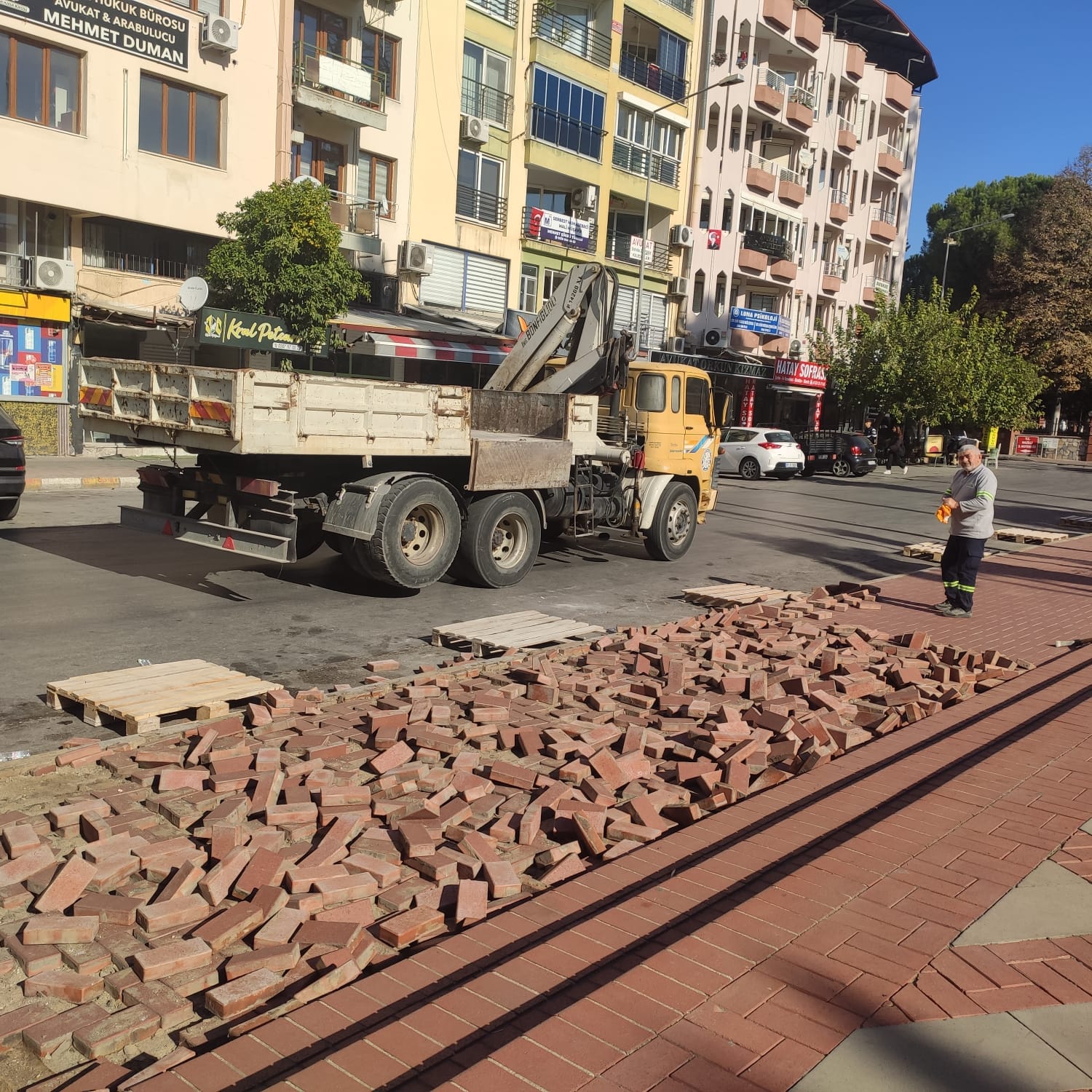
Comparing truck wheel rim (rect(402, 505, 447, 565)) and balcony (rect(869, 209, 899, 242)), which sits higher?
balcony (rect(869, 209, 899, 242))

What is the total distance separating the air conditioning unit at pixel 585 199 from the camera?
35.2 m

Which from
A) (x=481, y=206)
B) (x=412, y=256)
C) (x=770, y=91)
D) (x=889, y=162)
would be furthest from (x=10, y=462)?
(x=889, y=162)

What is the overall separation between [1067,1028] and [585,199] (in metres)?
34.8

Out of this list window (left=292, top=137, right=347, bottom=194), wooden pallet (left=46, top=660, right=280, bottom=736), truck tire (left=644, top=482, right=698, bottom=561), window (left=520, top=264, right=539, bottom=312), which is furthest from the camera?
window (left=520, top=264, right=539, bottom=312)

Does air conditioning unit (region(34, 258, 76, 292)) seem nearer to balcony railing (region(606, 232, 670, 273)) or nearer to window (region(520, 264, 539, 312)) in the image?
window (region(520, 264, 539, 312))

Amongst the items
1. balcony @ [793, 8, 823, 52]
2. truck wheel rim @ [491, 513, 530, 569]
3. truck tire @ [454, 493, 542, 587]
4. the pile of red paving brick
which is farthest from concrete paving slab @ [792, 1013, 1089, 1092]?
balcony @ [793, 8, 823, 52]

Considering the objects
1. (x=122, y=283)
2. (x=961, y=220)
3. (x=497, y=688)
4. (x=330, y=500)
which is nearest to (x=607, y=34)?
(x=122, y=283)

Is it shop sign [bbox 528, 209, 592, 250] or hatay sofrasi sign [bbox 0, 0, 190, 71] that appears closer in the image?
hatay sofrasi sign [bbox 0, 0, 190, 71]

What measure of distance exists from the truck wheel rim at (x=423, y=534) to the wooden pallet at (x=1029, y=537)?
1223 cm

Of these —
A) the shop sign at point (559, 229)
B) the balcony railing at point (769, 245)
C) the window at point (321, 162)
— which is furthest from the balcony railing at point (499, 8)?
the balcony railing at point (769, 245)

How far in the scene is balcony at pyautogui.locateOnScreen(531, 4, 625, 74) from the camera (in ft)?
106

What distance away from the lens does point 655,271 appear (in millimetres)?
39781

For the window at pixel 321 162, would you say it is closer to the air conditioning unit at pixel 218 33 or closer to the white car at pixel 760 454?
the air conditioning unit at pixel 218 33

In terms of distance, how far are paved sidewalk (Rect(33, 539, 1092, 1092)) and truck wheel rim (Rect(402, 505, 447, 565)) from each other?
18.6 ft
